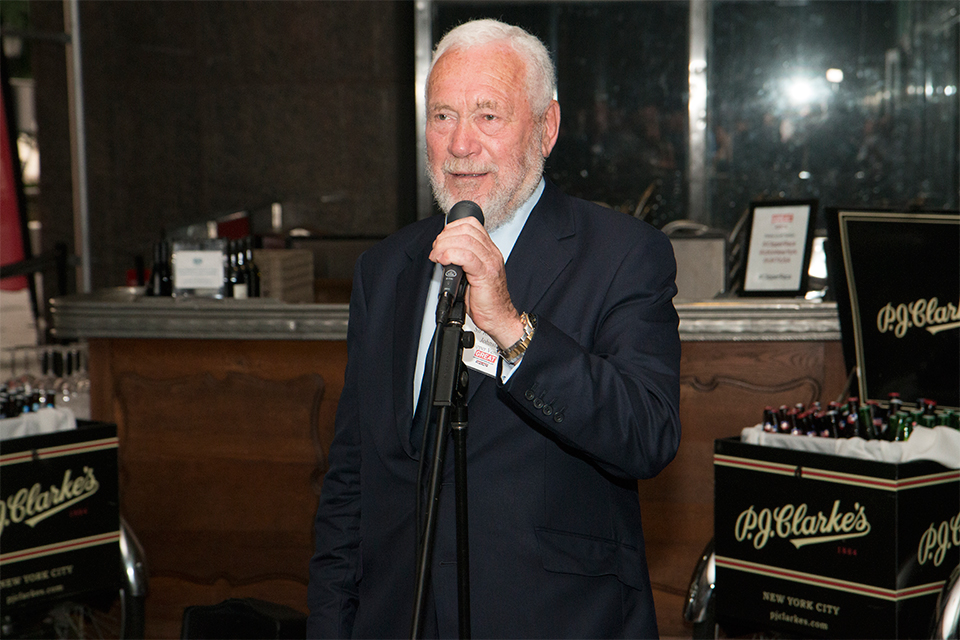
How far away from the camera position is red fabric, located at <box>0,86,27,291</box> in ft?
17.5

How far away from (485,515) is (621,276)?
0.41 meters

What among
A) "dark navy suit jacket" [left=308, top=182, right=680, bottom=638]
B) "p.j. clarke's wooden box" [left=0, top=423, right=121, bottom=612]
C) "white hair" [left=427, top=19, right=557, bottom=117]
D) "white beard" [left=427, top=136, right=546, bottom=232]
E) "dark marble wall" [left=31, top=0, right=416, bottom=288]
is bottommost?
"p.j. clarke's wooden box" [left=0, top=423, right=121, bottom=612]

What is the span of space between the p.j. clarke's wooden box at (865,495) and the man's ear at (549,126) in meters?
0.83

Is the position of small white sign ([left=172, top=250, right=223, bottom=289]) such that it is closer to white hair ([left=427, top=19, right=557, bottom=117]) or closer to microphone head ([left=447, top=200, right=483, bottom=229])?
white hair ([left=427, top=19, right=557, bottom=117])

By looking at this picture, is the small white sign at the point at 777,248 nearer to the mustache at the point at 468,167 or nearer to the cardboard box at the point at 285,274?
the cardboard box at the point at 285,274

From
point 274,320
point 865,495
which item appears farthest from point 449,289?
point 274,320

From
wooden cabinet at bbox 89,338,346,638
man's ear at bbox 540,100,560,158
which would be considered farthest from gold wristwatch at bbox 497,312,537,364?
wooden cabinet at bbox 89,338,346,638

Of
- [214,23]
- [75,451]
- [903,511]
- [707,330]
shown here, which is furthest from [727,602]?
[214,23]

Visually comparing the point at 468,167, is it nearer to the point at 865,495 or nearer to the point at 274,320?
the point at 865,495

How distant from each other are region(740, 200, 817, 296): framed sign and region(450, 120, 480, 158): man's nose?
65.9 inches

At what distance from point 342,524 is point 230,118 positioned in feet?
14.6

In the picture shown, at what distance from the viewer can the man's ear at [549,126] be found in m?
1.53

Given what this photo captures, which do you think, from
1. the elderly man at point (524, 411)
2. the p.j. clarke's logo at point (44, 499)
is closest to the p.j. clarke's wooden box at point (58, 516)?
the p.j. clarke's logo at point (44, 499)

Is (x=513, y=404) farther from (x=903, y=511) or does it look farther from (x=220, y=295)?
(x=220, y=295)
